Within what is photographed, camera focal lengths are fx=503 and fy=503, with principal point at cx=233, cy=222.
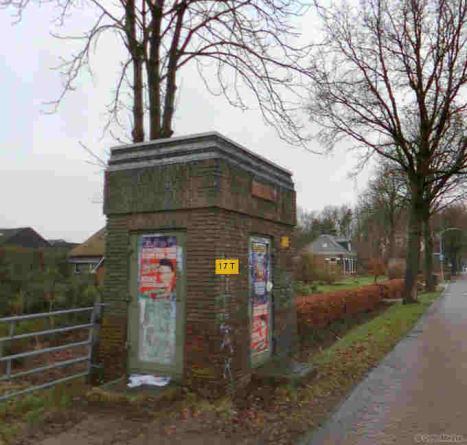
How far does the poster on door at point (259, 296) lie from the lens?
25.3 ft

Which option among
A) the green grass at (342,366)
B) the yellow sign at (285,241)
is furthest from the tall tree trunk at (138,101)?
the green grass at (342,366)

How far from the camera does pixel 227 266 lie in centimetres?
679

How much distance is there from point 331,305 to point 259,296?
7744 mm

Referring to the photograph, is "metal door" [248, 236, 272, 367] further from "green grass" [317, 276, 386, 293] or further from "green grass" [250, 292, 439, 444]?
"green grass" [317, 276, 386, 293]

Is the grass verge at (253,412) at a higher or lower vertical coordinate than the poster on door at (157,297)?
lower

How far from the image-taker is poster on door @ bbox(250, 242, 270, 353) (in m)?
7.72

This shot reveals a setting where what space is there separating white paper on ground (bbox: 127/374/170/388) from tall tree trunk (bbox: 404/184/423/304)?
1763cm

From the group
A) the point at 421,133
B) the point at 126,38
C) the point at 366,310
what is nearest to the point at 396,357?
the point at 126,38

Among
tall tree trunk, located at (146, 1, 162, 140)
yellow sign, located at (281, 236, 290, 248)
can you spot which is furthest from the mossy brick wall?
tall tree trunk, located at (146, 1, 162, 140)

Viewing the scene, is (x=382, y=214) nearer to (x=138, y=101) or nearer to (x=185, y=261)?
(x=138, y=101)

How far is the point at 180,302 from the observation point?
6.86 m

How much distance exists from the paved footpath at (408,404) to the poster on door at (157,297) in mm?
2485

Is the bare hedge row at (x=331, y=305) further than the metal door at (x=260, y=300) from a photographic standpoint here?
Yes

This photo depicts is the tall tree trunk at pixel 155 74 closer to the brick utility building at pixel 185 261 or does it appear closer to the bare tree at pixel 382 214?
the brick utility building at pixel 185 261
